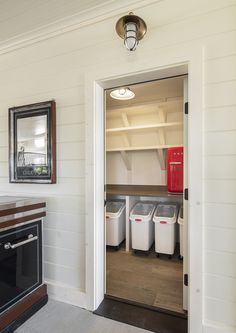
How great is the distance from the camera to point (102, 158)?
193cm

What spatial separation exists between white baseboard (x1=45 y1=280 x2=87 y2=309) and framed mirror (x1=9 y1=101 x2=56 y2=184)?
40.7 inches

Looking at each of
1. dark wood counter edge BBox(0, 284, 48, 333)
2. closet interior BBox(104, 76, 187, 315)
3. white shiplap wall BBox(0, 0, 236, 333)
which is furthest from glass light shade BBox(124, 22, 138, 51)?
dark wood counter edge BBox(0, 284, 48, 333)

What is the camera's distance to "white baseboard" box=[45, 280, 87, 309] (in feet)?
6.18

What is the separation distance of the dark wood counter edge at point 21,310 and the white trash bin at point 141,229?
1.40 metres

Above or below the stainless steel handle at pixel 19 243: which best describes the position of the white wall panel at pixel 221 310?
below

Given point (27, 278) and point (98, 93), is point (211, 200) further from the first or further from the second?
point (27, 278)

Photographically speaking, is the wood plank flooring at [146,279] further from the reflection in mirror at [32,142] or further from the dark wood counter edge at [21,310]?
Answer: the reflection in mirror at [32,142]

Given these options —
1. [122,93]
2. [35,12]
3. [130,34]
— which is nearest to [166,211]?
[122,93]

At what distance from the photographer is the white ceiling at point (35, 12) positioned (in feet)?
5.44

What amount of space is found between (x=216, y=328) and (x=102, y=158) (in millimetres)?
1582

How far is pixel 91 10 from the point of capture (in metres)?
1.75

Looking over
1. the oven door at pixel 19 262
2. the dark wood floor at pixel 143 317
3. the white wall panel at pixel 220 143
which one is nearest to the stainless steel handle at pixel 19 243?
the oven door at pixel 19 262

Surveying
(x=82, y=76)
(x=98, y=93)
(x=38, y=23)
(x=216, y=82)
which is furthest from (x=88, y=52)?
(x=216, y=82)

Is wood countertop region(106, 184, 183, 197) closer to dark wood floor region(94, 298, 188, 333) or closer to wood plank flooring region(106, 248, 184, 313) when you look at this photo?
wood plank flooring region(106, 248, 184, 313)
